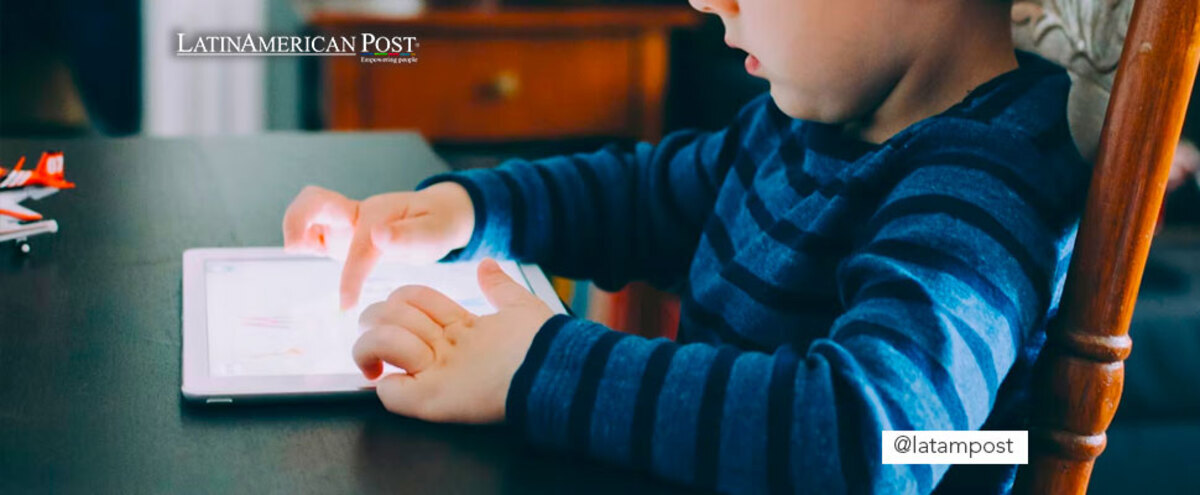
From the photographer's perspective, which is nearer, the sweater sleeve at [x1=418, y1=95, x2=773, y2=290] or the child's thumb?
the child's thumb

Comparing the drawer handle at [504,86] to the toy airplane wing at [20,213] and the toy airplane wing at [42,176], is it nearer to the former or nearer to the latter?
the toy airplane wing at [42,176]

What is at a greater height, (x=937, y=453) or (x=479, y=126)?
(x=937, y=453)

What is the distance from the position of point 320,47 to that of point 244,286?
161 centimetres

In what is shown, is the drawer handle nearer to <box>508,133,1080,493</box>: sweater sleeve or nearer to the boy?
the boy

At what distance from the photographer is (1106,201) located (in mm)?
477

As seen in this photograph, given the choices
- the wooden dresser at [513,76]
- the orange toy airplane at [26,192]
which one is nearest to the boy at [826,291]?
the orange toy airplane at [26,192]

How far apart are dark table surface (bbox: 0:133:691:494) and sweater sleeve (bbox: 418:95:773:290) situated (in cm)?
17

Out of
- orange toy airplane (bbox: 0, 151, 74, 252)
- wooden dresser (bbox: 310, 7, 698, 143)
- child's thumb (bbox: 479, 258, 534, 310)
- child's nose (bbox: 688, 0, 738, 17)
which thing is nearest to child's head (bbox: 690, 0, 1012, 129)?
child's nose (bbox: 688, 0, 738, 17)

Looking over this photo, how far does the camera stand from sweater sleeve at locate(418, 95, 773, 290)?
0.79m

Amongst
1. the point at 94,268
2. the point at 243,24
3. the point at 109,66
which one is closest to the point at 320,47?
the point at 243,24

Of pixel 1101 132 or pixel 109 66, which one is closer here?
pixel 1101 132

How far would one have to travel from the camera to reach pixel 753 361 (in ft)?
1.49

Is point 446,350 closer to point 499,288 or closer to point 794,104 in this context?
point 499,288

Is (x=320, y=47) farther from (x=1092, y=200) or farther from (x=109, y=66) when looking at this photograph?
(x=1092, y=200)
